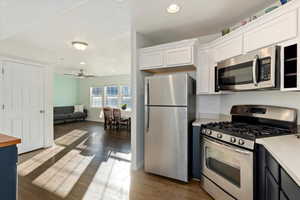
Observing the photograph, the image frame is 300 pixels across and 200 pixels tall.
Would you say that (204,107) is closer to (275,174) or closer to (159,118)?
(159,118)

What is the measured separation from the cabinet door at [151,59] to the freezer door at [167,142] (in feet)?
2.53

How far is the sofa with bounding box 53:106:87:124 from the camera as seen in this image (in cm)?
764

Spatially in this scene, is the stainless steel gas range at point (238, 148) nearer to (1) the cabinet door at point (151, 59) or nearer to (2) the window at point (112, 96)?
(1) the cabinet door at point (151, 59)

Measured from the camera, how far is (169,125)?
8.13 feet

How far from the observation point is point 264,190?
4.61ft

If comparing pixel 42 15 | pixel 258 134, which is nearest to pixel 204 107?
pixel 258 134

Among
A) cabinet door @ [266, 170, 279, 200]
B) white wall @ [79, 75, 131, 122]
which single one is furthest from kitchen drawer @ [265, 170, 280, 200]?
white wall @ [79, 75, 131, 122]

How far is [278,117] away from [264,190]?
2.91 feet

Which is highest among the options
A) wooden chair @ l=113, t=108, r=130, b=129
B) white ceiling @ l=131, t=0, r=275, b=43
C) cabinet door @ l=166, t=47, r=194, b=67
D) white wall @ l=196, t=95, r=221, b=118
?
white ceiling @ l=131, t=0, r=275, b=43

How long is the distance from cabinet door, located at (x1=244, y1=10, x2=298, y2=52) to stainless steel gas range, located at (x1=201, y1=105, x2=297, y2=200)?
0.78 m

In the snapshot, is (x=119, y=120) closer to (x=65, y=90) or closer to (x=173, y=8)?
(x=65, y=90)

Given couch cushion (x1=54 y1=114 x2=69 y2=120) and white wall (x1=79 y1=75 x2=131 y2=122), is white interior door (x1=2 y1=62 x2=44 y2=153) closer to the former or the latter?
couch cushion (x1=54 y1=114 x2=69 y2=120)

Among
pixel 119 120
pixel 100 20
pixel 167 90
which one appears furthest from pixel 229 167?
pixel 119 120

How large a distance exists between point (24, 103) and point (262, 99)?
4.61 meters
